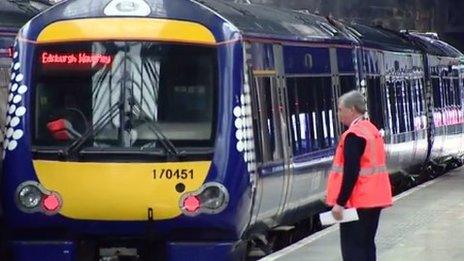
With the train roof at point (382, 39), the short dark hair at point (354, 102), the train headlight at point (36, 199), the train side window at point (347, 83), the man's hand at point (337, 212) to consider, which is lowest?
the man's hand at point (337, 212)

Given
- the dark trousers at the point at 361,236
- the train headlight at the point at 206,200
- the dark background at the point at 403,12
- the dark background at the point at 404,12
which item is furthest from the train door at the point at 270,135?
the dark background at the point at 404,12

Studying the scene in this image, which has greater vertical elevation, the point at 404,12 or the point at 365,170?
the point at 404,12

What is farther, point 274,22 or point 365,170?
point 274,22

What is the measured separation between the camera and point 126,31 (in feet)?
33.2

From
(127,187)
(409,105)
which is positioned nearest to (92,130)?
(127,187)

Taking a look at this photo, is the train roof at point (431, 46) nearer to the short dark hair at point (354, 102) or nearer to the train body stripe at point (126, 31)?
the train body stripe at point (126, 31)

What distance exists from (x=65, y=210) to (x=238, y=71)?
6.03 feet

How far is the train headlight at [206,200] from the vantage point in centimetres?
983

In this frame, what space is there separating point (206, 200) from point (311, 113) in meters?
3.16

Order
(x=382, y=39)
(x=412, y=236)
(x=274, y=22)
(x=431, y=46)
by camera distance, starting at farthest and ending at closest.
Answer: (x=431, y=46), (x=382, y=39), (x=412, y=236), (x=274, y=22)

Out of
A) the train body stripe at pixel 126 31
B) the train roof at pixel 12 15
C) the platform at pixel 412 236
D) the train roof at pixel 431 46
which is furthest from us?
the train roof at pixel 431 46

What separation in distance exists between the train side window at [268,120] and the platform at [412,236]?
95 centimetres

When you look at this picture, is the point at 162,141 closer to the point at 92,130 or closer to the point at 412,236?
the point at 92,130

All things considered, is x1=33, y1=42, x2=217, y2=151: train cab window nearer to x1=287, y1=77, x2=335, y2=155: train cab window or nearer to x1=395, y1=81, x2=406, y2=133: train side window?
x1=287, y1=77, x2=335, y2=155: train cab window
